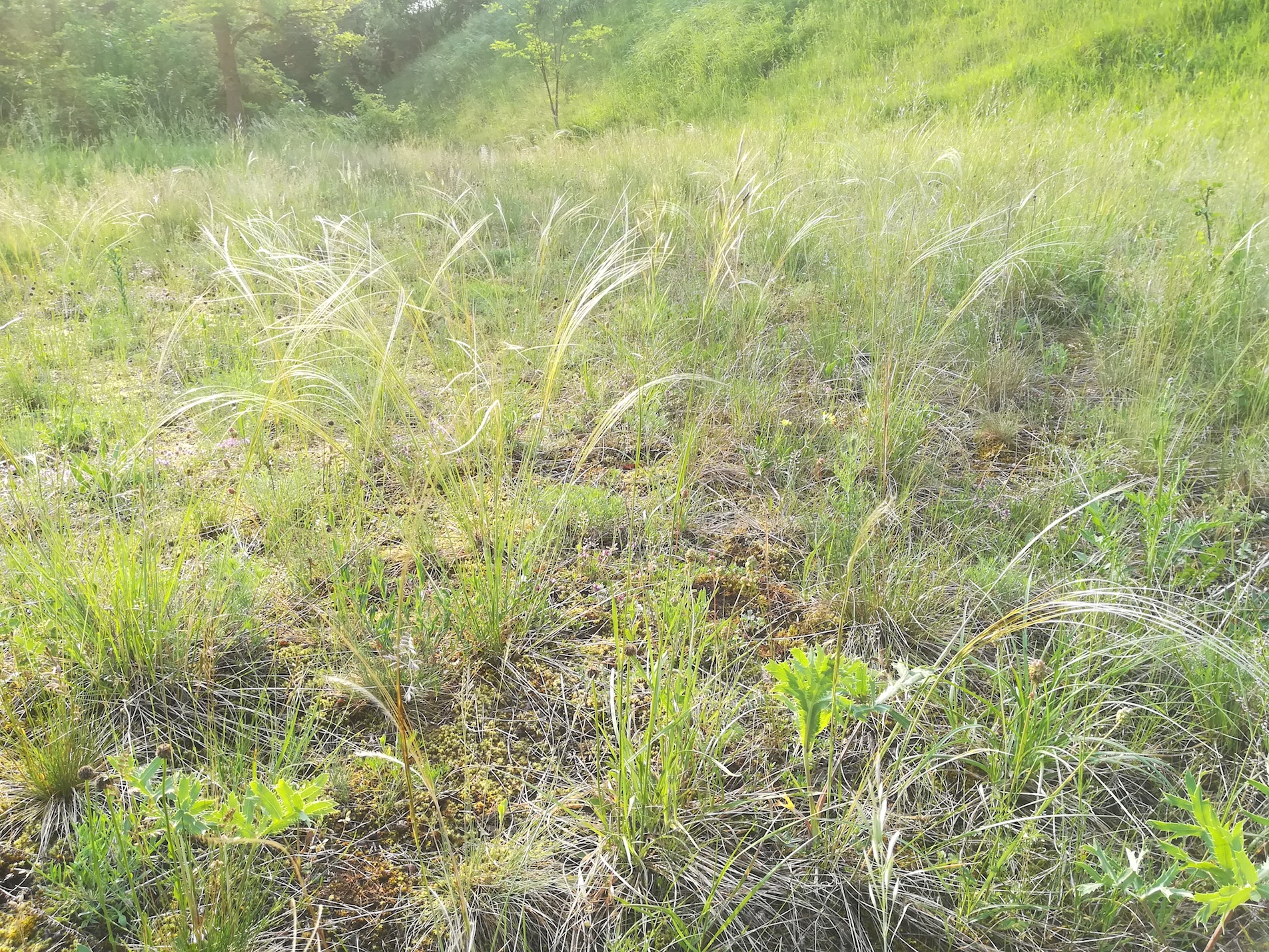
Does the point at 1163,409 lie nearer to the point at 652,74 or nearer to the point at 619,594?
the point at 619,594

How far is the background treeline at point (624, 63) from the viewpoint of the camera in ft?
22.8

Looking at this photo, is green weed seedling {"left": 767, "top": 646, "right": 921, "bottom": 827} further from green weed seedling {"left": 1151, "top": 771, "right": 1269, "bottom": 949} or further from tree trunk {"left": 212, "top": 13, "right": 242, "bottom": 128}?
tree trunk {"left": 212, "top": 13, "right": 242, "bottom": 128}

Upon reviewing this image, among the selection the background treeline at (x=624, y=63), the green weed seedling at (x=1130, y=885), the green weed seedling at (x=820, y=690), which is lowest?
the green weed seedling at (x=1130, y=885)

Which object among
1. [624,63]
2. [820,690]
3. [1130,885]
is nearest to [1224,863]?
[1130,885]

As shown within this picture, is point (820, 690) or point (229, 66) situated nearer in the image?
point (820, 690)

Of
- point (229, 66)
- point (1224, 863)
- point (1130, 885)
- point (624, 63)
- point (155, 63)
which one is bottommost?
point (1130, 885)

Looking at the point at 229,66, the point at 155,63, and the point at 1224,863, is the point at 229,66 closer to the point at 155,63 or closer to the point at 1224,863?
the point at 155,63

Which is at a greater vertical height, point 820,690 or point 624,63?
point 624,63

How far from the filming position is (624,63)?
54.5 feet

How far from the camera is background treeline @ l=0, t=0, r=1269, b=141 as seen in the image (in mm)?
6953

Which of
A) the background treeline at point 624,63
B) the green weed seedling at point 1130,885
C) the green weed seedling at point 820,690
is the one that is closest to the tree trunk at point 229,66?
the background treeline at point 624,63

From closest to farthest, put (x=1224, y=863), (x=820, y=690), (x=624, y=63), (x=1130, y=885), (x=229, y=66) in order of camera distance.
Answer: (x=1224, y=863)
(x=1130, y=885)
(x=820, y=690)
(x=229, y=66)
(x=624, y=63)

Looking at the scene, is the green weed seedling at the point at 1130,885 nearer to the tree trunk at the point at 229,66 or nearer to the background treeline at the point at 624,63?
the background treeline at the point at 624,63

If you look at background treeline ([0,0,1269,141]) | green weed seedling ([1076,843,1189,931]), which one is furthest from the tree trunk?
green weed seedling ([1076,843,1189,931])
